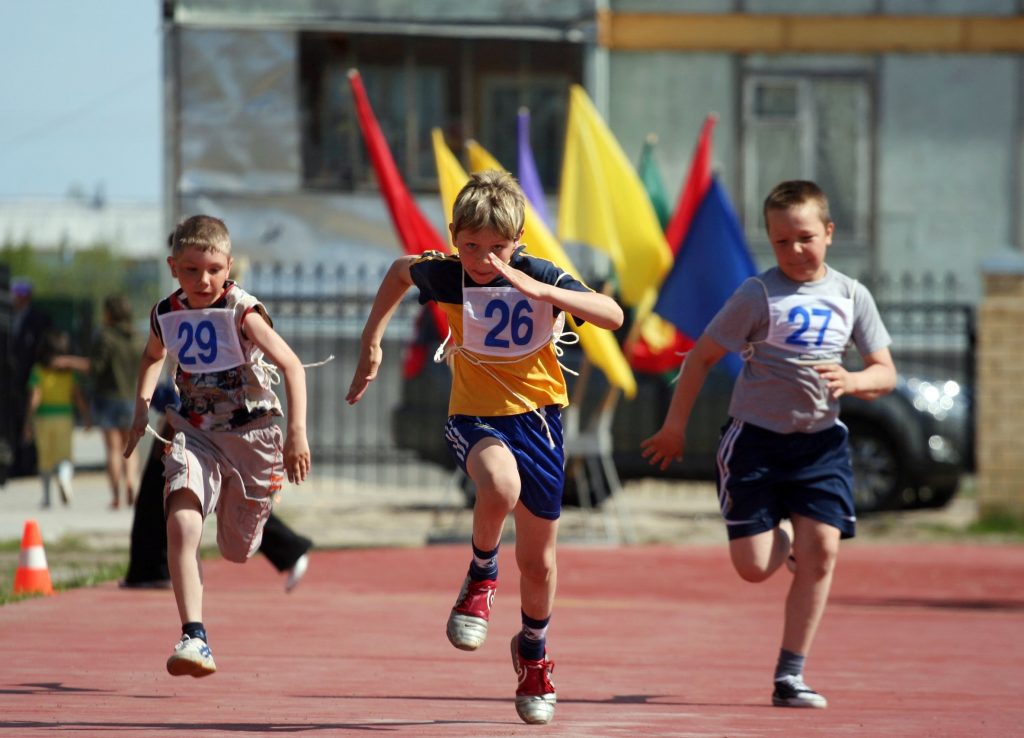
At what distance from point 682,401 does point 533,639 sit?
1.13 m

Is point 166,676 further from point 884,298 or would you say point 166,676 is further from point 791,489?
point 884,298

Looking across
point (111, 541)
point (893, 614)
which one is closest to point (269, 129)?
point (111, 541)

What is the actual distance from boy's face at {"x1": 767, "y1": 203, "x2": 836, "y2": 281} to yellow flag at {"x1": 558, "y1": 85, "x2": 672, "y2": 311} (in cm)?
681

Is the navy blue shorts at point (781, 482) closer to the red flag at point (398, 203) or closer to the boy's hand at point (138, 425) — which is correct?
the boy's hand at point (138, 425)

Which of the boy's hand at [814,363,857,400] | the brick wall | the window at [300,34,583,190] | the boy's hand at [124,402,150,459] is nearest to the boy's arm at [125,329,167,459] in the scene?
the boy's hand at [124,402,150,459]

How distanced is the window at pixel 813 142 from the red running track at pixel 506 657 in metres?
10.6

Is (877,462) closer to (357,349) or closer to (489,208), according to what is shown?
(357,349)

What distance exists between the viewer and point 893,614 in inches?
398

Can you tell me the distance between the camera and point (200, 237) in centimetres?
611

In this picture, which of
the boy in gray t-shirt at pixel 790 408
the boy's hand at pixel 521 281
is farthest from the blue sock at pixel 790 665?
the boy's hand at pixel 521 281

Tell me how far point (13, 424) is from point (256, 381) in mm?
12950

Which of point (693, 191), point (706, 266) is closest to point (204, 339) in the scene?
point (706, 266)

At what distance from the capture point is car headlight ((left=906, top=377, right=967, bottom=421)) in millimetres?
15688

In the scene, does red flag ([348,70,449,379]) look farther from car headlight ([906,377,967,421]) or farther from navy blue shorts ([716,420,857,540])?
navy blue shorts ([716,420,857,540])
